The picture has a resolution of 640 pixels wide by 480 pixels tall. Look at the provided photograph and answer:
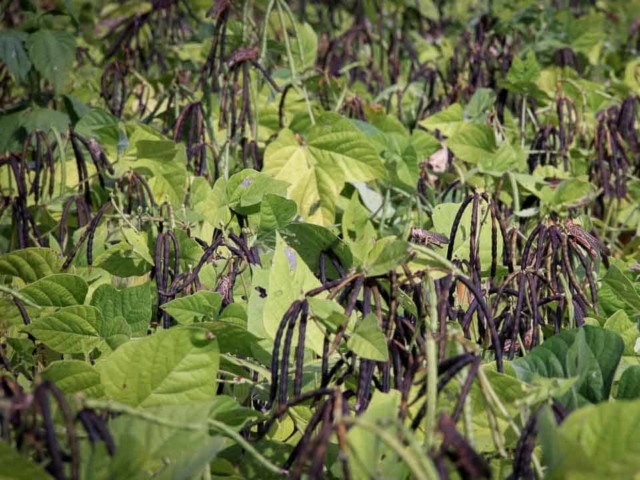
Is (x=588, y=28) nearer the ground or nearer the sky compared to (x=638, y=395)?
nearer the sky

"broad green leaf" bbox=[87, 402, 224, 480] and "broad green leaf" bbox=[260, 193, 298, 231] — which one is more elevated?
"broad green leaf" bbox=[260, 193, 298, 231]

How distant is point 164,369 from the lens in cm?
77

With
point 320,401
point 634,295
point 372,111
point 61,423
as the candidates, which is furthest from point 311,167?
point 61,423

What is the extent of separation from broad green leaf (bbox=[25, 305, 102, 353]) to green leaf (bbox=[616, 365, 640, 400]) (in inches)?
22.1

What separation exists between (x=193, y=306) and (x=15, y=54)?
108cm

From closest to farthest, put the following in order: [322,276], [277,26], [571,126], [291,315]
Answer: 1. [291,315]
2. [322,276]
3. [571,126]
4. [277,26]

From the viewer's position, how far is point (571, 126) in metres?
1.84

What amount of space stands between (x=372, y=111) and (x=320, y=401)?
1142mm

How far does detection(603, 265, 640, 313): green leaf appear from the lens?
1.07 m

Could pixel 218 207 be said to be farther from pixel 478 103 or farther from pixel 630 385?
pixel 478 103

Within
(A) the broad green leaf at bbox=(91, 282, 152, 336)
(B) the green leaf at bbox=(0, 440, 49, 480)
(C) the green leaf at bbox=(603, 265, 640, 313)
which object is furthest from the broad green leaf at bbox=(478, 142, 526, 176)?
(B) the green leaf at bbox=(0, 440, 49, 480)

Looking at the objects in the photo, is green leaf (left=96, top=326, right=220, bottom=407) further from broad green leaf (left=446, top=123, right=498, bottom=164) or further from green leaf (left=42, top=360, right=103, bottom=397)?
broad green leaf (left=446, top=123, right=498, bottom=164)

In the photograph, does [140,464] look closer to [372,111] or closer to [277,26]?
[372,111]

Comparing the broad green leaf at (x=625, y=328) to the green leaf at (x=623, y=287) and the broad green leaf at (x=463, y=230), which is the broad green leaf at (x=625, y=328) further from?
the broad green leaf at (x=463, y=230)
